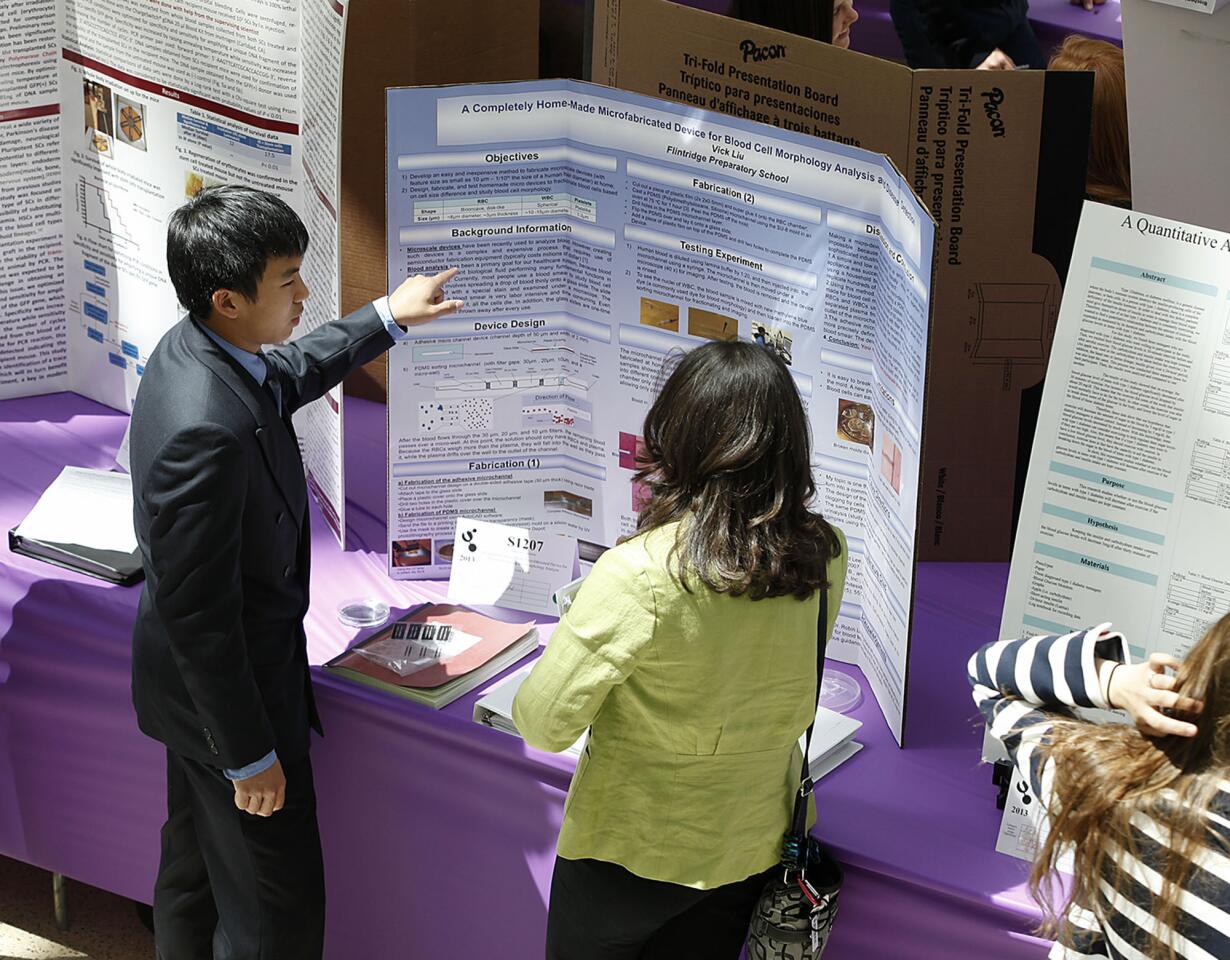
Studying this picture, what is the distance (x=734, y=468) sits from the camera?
1.78 meters

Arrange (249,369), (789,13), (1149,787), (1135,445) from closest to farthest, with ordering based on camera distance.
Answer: (1149,787)
(1135,445)
(249,369)
(789,13)

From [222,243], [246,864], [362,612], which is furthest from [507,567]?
[222,243]

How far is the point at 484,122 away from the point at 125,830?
140cm

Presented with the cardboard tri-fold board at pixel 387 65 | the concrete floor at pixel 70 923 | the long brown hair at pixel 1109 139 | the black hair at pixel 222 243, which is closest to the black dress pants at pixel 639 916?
the black hair at pixel 222 243

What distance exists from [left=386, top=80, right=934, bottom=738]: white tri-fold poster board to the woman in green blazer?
1.34 ft

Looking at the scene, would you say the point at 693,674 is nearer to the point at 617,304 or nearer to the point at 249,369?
the point at 249,369

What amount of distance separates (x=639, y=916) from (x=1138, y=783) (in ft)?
2.45

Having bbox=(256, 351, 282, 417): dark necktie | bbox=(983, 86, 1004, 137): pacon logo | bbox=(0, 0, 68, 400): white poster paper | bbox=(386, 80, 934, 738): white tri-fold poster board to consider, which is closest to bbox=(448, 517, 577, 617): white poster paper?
bbox=(386, 80, 934, 738): white tri-fold poster board

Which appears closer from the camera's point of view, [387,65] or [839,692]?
[839,692]

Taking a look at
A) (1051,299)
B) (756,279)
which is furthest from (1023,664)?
(1051,299)

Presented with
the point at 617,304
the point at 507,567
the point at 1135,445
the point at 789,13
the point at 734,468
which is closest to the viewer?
the point at 734,468

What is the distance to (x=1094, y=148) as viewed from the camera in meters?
3.01

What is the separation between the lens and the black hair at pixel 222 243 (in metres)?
2.07

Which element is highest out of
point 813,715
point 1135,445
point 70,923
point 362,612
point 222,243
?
point 222,243
